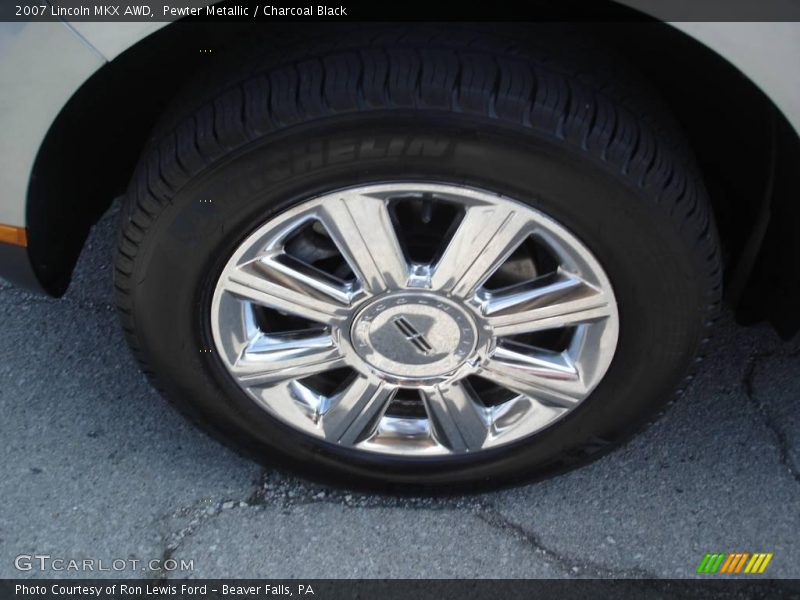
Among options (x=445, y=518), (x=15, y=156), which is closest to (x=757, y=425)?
(x=445, y=518)

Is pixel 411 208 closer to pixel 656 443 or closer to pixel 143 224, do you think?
pixel 143 224

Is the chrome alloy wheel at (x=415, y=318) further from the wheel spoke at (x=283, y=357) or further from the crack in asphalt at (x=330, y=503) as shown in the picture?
the crack in asphalt at (x=330, y=503)

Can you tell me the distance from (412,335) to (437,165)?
0.38m

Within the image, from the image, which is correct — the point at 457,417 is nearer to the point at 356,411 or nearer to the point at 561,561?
the point at 356,411

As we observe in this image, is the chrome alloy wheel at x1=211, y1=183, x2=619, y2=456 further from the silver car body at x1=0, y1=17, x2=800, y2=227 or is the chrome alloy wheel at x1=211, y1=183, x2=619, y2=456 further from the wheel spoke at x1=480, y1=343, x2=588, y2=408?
the silver car body at x1=0, y1=17, x2=800, y2=227

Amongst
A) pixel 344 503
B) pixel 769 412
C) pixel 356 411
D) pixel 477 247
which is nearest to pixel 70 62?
pixel 477 247

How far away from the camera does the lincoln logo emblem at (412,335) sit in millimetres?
1653

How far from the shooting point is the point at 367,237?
5.06 ft

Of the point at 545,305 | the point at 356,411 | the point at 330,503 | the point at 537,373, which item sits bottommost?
the point at 330,503

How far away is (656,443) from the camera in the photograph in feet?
6.82

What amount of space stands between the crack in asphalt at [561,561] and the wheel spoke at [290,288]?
64 cm

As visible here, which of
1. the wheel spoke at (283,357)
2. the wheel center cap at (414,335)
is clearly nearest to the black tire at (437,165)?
the wheel spoke at (283,357)

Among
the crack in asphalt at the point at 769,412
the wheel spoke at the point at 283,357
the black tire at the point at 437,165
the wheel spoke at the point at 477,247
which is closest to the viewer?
the black tire at the point at 437,165

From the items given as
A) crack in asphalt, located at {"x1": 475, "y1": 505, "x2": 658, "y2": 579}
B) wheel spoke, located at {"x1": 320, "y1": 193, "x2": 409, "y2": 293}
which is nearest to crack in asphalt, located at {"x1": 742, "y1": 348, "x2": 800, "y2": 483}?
crack in asphalt, located at {"x1": 475, "y1": 505, "x2": 658, "y2": 579}
